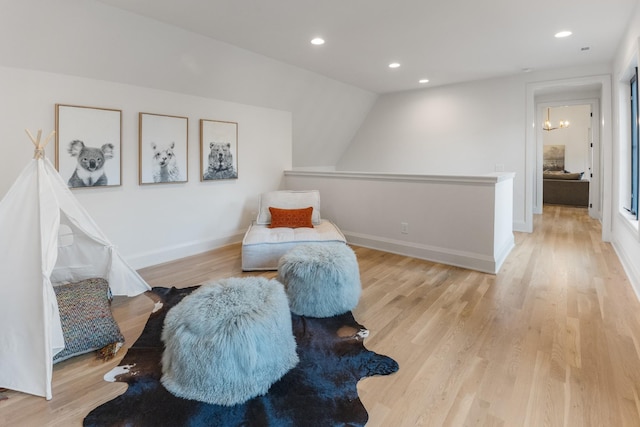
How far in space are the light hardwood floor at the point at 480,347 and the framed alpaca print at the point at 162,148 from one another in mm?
1032


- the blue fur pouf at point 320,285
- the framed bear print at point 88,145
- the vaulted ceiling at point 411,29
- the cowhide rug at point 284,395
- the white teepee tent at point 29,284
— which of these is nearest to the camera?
the cowhide rug at point 284,395

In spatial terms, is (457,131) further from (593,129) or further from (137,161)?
(137,161)

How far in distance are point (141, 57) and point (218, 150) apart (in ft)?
4.60

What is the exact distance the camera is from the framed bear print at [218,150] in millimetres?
4395

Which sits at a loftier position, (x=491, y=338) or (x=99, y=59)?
(x=99, y=59)

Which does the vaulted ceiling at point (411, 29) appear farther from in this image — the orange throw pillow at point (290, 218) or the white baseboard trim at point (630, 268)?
the white baseboard trim at point (630, 268)

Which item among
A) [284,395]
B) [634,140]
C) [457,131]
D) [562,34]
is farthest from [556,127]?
[284,395]

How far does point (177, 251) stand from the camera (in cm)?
424

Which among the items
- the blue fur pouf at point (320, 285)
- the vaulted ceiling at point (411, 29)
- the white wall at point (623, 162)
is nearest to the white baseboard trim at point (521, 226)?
the white wall at point (623, 162)

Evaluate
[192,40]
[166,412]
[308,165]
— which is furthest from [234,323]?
[308,165]

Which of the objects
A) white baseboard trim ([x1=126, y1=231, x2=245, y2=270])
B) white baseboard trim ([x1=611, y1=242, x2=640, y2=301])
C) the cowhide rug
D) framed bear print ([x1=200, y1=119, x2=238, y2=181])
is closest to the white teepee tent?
the cowhide rug

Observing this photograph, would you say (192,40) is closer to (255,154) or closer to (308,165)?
(255,154)

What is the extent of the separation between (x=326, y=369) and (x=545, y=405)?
1.09 metres

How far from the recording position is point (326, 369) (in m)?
1.98
